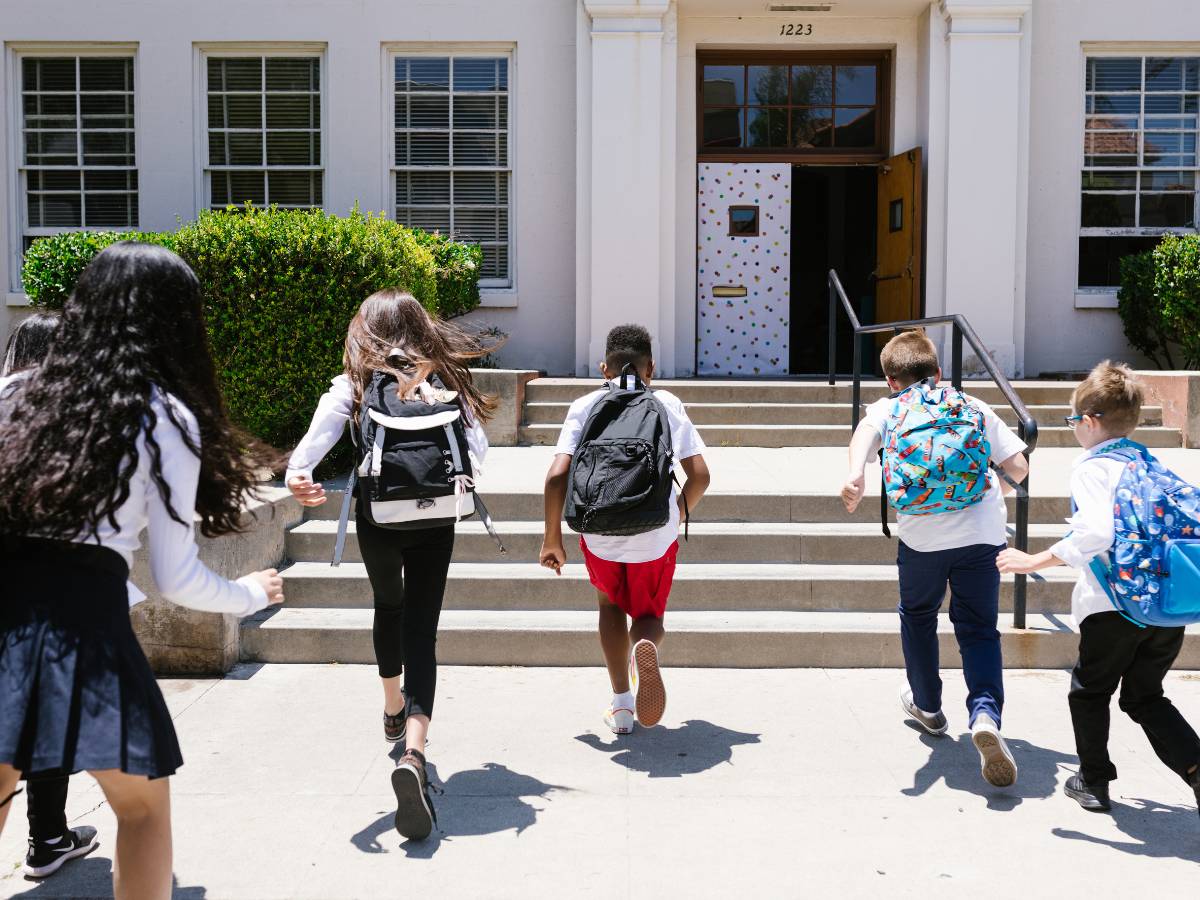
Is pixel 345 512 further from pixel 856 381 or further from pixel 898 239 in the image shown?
pixel 898 239

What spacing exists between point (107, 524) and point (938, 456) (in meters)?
2.94

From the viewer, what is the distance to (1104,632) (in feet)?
13.0

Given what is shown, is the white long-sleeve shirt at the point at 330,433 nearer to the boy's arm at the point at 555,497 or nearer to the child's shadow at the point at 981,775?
the boy's arm at the point at 555,497

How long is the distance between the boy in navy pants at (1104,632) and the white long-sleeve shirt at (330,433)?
186cm

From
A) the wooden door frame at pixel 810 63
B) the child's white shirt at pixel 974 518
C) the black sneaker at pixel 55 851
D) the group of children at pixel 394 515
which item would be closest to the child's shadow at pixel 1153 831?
the group of children at pixel 394 515

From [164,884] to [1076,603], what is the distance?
294 cm

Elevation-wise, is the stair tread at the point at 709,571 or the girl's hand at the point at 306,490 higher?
the girl's hand at the point at 306,490

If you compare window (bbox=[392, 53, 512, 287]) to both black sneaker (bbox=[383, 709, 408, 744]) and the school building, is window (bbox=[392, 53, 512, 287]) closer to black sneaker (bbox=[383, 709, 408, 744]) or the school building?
the school building

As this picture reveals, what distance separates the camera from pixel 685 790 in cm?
432

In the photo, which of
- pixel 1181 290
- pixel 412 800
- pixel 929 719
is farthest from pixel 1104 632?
pixel 1181 290

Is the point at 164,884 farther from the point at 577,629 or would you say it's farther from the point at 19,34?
the point at 19,34

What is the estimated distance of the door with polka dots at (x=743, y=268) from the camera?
12.5 m

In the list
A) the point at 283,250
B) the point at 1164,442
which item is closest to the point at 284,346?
the point at 283,250

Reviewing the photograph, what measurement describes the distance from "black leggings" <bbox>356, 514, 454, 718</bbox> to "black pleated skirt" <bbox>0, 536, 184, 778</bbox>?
4.81 ft
